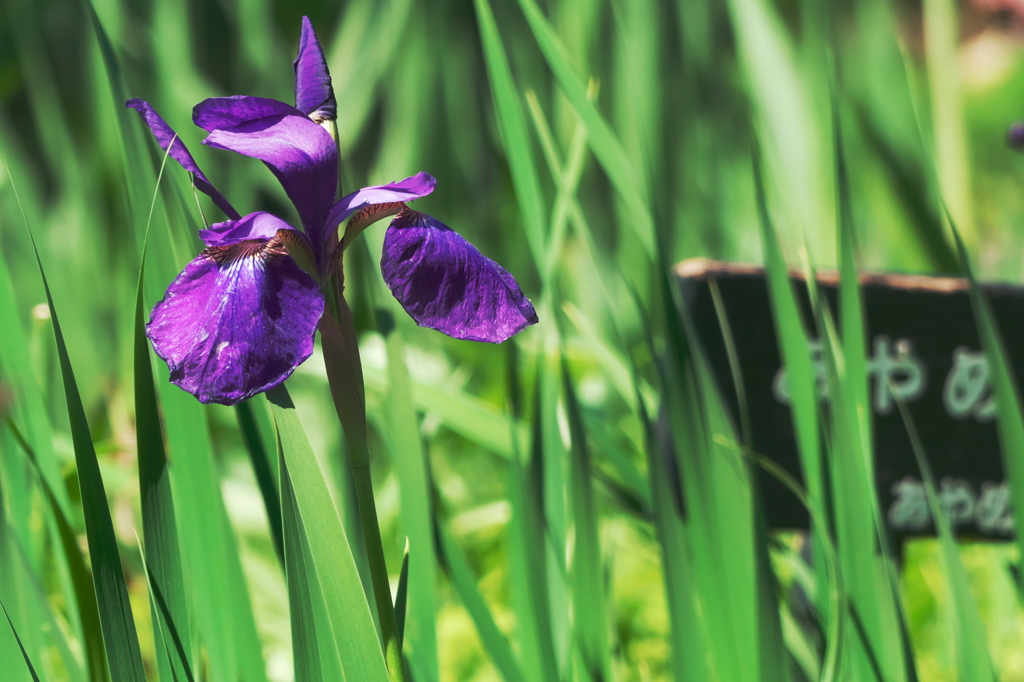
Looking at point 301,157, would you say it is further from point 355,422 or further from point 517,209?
point 517,209

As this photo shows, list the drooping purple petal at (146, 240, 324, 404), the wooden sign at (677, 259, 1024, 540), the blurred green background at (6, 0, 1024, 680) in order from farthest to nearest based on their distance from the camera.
Result: the wooden sign at (677, 259, 1024, 540) → the blurred green background at (6, 0, 1024, 680) → the drooping purple petal at (146, 240, 324, 404)

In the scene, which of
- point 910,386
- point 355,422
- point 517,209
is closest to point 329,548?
point 355,422

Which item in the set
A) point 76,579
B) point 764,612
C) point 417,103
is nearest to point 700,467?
point 764,612

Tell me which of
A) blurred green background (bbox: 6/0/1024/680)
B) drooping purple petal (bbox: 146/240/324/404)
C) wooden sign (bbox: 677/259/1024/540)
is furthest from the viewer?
wooden sign (bbox: 677/259/1024/540)

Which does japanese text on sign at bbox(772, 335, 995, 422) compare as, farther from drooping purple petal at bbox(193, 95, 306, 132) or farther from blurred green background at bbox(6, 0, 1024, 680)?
drooping purple petal at bbox(193, 95, 306, 132)

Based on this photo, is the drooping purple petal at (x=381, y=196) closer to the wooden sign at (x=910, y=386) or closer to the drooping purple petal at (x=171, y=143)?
the drooping purple petal at (x=171, y=143)

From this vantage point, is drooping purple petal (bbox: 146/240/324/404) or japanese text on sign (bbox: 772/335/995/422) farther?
japanese text on sign (bbox: 772/335/995/422)

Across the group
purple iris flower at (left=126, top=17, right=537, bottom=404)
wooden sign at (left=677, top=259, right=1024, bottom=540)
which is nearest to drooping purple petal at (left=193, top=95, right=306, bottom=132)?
purple iris flower at (left=126, top=17, right=537, bottom=404)
